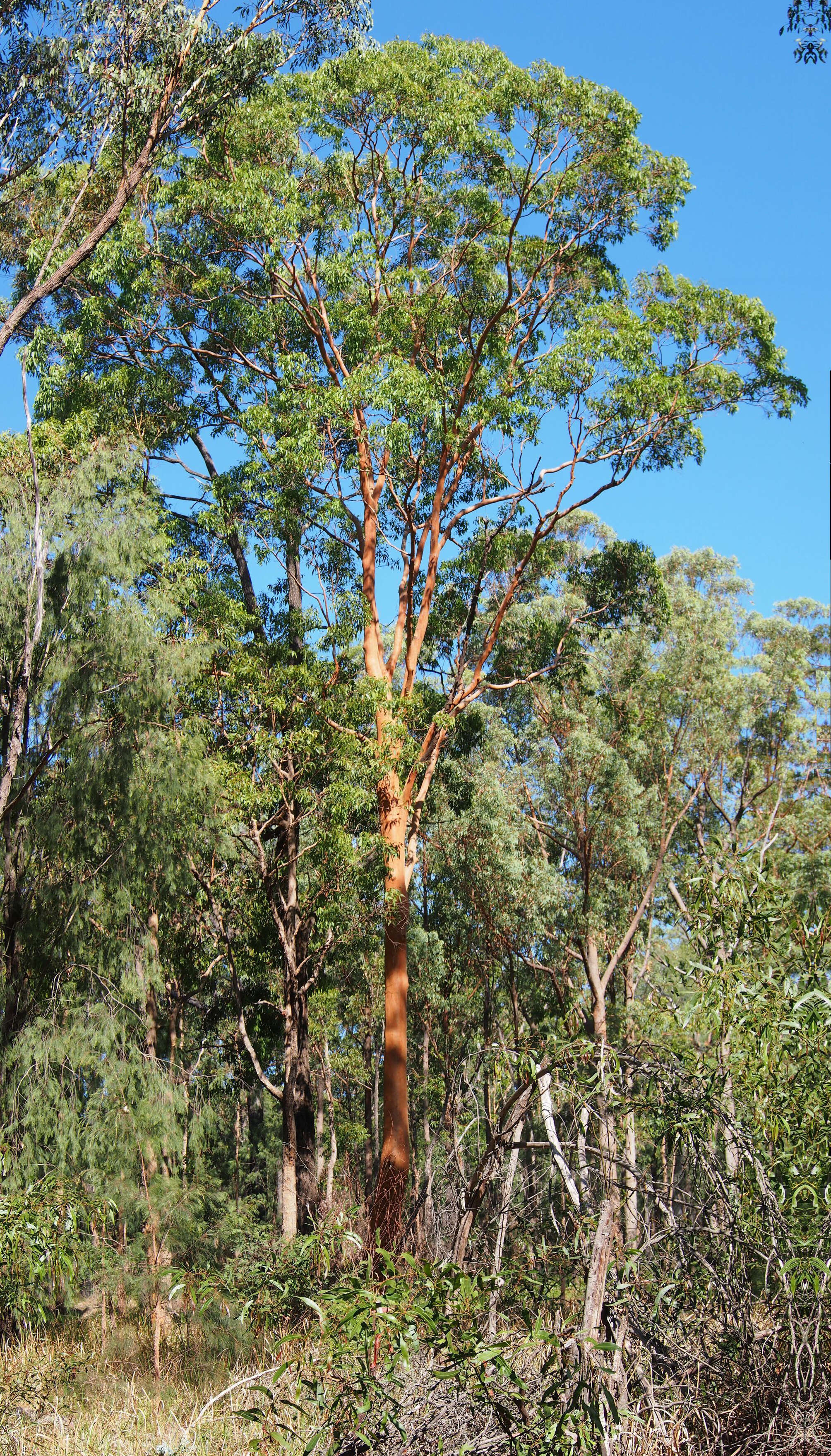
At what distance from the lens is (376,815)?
13.2 metres

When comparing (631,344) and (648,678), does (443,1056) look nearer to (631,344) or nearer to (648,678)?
(648,678)

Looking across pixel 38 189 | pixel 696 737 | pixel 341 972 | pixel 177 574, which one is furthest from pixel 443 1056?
pixel 38 189

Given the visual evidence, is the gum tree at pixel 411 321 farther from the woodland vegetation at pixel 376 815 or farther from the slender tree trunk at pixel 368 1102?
the slender tree trunk at pixel 368 1102

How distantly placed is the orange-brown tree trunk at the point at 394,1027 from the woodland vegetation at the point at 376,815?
0.18ft

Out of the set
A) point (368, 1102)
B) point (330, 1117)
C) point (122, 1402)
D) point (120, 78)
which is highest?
point (120, 78)

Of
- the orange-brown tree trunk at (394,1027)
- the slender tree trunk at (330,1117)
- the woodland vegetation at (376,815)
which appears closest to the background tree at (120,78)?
the woodland vegetation at (376,815)

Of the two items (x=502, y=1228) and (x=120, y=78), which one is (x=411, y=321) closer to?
(x=120, y=78)

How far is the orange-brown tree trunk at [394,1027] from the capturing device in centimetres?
1027

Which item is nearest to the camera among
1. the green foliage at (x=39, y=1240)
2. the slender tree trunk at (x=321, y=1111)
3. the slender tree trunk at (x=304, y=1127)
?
the green foliage at (x=39, y=1240)

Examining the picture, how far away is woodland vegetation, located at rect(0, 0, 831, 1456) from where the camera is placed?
12.3 ft

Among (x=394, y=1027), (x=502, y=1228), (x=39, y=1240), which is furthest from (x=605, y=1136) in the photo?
(x=394, y=1027)

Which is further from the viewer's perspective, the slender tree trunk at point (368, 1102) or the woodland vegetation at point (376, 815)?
the slender tree trunk at point (368, 1102)

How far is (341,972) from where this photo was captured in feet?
57.7

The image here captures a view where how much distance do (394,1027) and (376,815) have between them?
8.95 feet
